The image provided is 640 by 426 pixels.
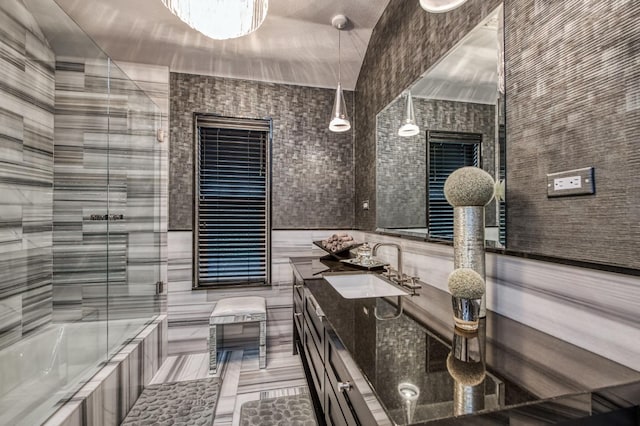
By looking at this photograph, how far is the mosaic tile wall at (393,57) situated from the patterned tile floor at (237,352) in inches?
50.0

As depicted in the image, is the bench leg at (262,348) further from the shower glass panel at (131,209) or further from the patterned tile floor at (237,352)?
the shower glass panel at (131,209)

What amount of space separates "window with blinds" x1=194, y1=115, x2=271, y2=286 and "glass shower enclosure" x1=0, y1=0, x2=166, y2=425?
1.50ft

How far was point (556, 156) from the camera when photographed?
854 mm

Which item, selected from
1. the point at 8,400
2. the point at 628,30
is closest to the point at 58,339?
the point at 8,400

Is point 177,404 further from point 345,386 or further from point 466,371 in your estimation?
point 466,371

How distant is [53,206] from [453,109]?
9.53ft

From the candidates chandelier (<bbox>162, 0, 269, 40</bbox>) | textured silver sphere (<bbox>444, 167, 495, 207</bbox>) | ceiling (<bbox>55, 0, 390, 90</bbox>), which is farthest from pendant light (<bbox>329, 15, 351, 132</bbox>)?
textured silver sphere (<bbox>444, 167, 495, 207</bbox>)

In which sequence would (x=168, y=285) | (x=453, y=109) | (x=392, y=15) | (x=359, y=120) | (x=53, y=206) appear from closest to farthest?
(x=453, y=109) → (x=392, y=15) → (x=53, y=206) → (x=168, y=285) → (x=359, y=120)

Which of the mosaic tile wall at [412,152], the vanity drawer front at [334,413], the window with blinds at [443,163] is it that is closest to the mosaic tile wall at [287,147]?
the mosaic tile wall at [412,152]

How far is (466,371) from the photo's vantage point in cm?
63

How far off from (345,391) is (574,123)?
3.39 ft

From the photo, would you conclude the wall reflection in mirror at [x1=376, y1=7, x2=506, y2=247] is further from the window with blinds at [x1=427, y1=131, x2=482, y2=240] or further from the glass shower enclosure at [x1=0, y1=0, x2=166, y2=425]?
the glass shower enclosure at [x1=0, y1=0, x2=166, y2=425]

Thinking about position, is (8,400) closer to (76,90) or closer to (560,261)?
(76,90)

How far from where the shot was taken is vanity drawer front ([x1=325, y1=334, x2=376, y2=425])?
0.70m
